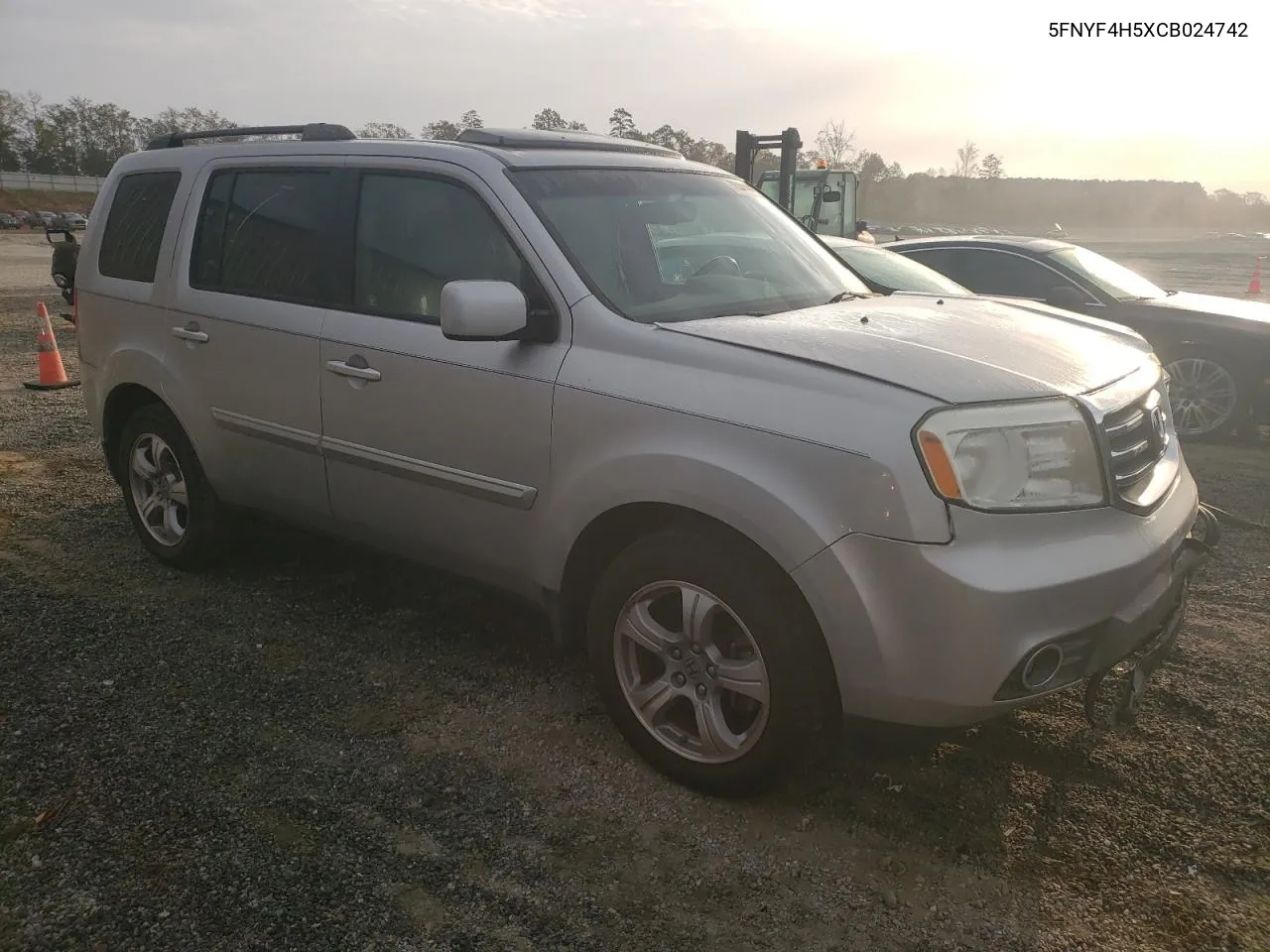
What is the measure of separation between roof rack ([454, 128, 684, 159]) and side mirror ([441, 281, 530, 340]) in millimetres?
911

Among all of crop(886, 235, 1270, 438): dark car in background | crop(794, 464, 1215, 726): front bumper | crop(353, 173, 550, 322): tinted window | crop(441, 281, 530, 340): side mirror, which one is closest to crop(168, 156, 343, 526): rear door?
crop(353, 173, 550, 322): tinted window

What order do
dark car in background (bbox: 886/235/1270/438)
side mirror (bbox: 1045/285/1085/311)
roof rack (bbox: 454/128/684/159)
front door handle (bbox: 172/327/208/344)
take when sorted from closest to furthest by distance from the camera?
roof rack (bbox: 454/128/684/159), front door handle (bbox: 172/327/208/344), side mirror (bbox: 1045/285/1085/311), dark car in background (bbox: 886/235/1270/438)

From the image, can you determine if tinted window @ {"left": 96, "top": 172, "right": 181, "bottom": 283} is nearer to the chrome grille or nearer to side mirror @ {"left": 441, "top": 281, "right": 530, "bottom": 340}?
side mirror @ {"left": 441, "top": 281, "right": 530, "bottom": 340}

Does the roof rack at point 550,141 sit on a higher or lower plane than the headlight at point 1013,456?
higher

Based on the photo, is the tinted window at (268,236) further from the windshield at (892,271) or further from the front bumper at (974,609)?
the windshield at (892,271)

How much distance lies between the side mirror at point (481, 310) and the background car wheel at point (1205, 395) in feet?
20.5

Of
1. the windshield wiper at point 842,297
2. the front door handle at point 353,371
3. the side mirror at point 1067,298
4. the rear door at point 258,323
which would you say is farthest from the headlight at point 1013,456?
the side mirror at point 1067,298

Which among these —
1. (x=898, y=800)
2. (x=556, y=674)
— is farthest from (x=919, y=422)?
(x=556, y=674)

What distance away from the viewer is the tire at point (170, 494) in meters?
4.39

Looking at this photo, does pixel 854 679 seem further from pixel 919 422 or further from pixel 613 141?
pixel 613 141

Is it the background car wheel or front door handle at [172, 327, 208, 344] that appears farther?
the background car wheel

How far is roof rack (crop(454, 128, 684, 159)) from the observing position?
11.8 ft

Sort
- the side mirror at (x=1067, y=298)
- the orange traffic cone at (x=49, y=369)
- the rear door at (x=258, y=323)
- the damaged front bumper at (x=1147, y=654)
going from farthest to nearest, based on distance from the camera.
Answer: the orange traffic cone at (x=49, y=369) < the side mirror at (x=1067, y=298) < the rear door at (x=258, y=323) < the damaged front bumper at (x=1147, y=654)

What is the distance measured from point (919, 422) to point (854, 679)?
2.16 feet
